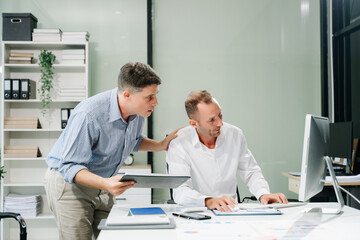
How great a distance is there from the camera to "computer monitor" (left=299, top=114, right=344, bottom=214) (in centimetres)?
165

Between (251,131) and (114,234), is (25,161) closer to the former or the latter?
(251,131)

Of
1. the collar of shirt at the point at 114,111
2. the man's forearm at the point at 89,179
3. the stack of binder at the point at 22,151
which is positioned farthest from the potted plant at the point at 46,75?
the man's forearm at the point at 89,179

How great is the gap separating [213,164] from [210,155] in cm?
6

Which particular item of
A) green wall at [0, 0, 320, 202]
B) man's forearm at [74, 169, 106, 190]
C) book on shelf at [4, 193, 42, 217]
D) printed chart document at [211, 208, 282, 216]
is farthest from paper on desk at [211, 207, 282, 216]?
book on shelf at [4, 193, 42, 217]

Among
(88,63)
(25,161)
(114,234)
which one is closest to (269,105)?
(88,63)

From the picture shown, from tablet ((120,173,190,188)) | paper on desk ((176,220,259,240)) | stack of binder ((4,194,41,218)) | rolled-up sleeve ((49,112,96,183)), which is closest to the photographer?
paper on desk ((176,220,259,240))

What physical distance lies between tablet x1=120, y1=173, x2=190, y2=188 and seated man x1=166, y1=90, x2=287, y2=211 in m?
0.49

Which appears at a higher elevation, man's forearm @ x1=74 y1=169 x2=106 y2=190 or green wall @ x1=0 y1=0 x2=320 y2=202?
green wall @ x1=0 y1=0 x2=320 y2=202

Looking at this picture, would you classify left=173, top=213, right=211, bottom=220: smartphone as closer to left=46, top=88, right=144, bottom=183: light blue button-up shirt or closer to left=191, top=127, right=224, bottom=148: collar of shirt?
left=46, top=88, right=144, bottom=183: light blue button-up shirt

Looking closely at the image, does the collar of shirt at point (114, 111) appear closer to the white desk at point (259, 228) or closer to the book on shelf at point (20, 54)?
the white desk at point (259, 228)

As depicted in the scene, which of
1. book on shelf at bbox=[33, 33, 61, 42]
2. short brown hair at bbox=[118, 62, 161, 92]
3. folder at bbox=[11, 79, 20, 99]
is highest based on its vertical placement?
book on shelf at bbox=[33, 33, 61, 42]

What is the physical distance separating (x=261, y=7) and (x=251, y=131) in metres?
1.45

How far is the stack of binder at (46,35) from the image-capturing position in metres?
4.12

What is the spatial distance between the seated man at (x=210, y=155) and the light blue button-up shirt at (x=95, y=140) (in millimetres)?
376
